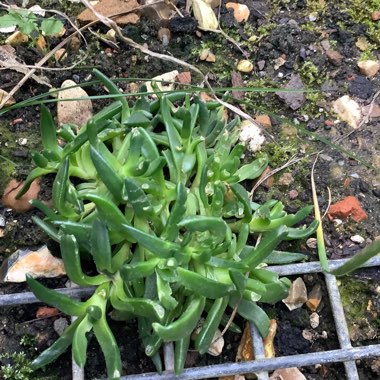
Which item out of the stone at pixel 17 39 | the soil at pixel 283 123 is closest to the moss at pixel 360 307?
the soil at pixel 283 123

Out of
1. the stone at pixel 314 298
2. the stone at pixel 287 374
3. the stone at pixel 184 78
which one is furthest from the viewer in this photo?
the stone at pixel 184 78

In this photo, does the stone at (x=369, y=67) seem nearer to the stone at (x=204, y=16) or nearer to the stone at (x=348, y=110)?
the stone at (x=348, y=110)

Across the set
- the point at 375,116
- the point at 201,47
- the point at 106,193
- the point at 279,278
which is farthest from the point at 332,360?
the point at 201,47

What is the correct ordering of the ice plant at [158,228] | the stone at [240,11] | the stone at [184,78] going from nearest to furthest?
the ice plant at [158,228]
the stone at [184,78]
the stone at [240,11]

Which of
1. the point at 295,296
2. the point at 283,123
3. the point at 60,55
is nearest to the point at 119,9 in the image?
the point at 60,55

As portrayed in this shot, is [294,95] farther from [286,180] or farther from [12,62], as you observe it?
[12,62]

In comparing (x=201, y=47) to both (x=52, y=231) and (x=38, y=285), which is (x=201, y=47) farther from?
(x=38, y=285)

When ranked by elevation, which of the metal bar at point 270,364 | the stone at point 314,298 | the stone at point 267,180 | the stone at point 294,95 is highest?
the stone at point 294,95

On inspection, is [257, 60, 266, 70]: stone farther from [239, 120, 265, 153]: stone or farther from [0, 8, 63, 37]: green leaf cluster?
[0, 8, 63, 37]: green leaf cluster
